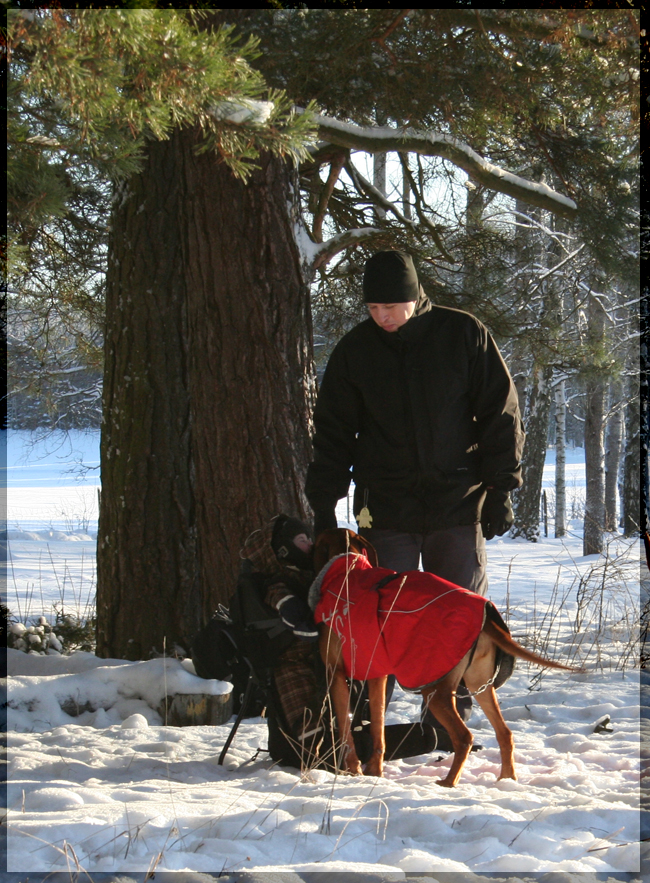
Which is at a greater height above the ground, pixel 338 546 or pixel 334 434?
pixel 334 434

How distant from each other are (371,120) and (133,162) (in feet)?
8.65

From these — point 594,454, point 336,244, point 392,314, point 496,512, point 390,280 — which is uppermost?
point 336,244

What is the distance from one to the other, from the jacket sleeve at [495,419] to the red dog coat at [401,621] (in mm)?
611

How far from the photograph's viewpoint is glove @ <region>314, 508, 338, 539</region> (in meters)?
3.41

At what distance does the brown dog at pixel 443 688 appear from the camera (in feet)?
8.99

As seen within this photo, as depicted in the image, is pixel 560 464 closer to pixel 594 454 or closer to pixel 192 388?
pixel 594 454

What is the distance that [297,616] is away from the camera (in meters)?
3.02

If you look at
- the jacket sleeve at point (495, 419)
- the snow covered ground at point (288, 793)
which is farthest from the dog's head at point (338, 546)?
the snow covered ground at point (288, 793)

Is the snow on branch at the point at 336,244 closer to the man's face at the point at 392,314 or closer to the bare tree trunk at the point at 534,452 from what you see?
the man's face at the point at 392,314

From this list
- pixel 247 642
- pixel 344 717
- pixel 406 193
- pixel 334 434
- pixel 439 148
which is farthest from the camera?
pixel 406 193

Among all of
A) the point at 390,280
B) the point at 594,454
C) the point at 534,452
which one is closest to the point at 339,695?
the point at 390,280

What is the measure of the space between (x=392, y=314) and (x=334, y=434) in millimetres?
606

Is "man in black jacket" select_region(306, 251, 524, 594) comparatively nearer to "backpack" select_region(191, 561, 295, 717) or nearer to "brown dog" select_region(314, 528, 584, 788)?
"brown dog" select_region(314, 528, 584, 788)

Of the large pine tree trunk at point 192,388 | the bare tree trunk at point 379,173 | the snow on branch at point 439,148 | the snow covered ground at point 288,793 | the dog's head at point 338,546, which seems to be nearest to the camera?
the snow covered ground at point 288,793
